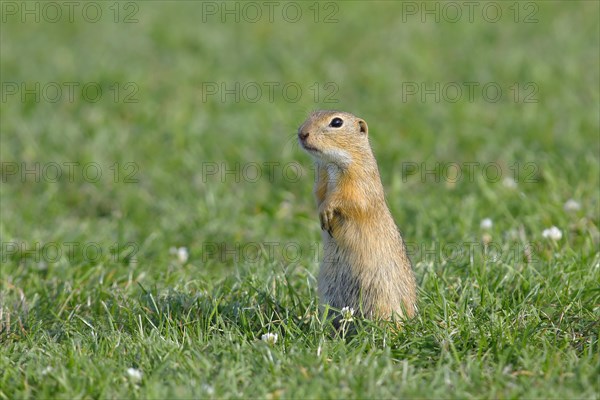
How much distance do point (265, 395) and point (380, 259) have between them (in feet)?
3.52

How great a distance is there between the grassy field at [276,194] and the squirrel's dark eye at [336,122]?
0.86m

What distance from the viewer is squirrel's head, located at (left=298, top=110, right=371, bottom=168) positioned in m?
4.53

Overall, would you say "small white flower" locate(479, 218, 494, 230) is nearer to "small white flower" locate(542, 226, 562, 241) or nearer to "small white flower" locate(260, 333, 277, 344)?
"small white flower" locate(542, 226, 562, 241)

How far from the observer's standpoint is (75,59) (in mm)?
9773

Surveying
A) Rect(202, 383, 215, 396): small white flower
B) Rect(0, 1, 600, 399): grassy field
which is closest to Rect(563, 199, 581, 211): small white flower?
Rect(0, 1, 600, 399): grassy field

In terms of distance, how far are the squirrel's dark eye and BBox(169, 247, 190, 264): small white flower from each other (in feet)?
5.50

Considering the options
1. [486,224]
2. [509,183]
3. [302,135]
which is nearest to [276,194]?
[509,183]

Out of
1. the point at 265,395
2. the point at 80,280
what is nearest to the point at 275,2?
the point at 80,280

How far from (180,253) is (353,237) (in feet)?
5.40

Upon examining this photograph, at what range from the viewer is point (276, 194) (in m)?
7.19

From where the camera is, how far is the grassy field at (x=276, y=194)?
13.4ft

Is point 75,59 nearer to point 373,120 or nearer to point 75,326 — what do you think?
point 373,120

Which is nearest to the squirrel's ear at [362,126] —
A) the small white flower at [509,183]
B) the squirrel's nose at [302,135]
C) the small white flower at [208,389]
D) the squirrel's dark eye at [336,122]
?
the squirrel's dark eye at [336,122]

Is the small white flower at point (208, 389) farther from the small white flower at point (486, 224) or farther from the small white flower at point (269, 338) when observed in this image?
the small white flower at point (486, 224)
